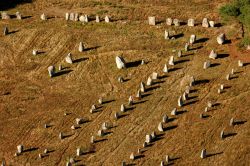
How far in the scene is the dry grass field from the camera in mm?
61250

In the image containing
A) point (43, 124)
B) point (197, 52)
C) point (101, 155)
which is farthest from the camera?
point (197, 52)

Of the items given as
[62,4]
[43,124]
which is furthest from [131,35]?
[43,124]

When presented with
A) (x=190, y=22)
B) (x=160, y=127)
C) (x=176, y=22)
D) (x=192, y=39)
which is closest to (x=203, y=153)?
(x=160, y=127)

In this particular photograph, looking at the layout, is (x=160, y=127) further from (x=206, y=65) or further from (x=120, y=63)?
(x=206, y=65)

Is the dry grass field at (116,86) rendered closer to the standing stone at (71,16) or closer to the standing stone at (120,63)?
the standing stone at (120,63)

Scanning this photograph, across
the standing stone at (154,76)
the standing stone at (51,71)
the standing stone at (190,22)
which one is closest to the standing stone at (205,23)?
the standing stone at (190,22)

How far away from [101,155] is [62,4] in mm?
30968

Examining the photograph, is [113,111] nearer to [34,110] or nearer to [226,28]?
[34,110]

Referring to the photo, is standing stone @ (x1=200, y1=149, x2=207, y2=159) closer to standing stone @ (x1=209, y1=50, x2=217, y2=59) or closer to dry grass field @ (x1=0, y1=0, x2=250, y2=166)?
dry grass field @ (x1=0, y1=0, x2=250, y2=166)

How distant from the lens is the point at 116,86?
6950cm

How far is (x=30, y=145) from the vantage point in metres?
62.3

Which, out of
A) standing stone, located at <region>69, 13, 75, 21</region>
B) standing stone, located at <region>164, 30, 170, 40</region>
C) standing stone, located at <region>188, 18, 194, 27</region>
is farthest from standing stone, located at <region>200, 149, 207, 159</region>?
standing stone, located at <region>69, 13, 75, 21</region>

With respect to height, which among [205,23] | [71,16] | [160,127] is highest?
[71,16]

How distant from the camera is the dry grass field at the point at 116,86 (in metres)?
61.2
